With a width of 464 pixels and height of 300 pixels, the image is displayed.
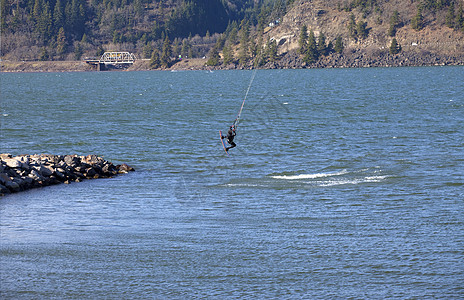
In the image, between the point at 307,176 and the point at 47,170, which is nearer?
the point at 47,170

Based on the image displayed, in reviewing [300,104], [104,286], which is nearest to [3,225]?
[104,286]

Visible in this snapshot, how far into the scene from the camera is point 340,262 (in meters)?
18.8

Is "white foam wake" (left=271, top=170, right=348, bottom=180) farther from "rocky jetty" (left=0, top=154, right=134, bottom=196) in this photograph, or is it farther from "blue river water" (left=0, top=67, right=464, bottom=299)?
"rocky jetty" (left=0, top=154, right=134, bottom=196)

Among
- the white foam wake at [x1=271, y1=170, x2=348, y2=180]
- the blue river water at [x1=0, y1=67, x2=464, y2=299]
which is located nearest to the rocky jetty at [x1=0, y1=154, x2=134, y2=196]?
the blue river water at [x1=0, y1=67, x2=464, y2=299]

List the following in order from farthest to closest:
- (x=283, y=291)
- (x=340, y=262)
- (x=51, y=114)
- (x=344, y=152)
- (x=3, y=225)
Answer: (x=51, y=114), (x=344, y=152), (x=3, y=225), (x=340, y=262), (x=283, y=291)

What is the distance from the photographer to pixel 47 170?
31.3m

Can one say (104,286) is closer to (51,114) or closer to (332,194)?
(332,194)

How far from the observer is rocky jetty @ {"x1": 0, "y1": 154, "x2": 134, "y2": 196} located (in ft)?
96.8

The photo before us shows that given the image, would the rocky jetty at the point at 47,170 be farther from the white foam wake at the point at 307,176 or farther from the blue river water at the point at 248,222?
the white foam wake at the point at 307,176

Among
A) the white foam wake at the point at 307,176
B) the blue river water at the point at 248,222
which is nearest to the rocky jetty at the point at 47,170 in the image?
the blue river water at the point at 248,222

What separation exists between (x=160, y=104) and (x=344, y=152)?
172 ft

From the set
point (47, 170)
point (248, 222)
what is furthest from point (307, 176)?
point (47, 170)

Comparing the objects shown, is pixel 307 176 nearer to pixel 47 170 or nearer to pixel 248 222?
pixel 248 222

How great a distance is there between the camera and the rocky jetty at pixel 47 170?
2952 cm
